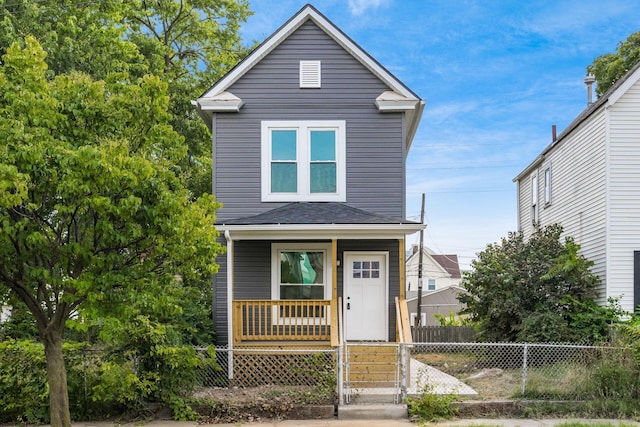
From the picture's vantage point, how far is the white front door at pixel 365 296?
12.8 m

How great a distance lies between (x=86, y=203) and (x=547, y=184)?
15.9 metres

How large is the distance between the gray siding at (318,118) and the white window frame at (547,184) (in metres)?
7.58

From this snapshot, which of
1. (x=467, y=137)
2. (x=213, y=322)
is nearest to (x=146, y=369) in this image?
(x=213, y=322)

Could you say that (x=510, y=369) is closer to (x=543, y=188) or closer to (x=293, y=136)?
(x=293, y=136)

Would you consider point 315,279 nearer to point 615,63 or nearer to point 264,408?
point 264,408

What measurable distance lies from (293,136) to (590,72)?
19.2 metres

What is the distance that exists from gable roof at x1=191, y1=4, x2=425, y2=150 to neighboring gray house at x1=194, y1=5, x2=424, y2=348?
0.02m

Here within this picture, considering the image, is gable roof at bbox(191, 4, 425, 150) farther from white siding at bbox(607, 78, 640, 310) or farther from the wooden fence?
the wooden fence

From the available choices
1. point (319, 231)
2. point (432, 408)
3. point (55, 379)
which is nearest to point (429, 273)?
point (319, 231)

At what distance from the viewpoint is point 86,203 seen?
252 inches

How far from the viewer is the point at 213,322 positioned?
1278 centimetres

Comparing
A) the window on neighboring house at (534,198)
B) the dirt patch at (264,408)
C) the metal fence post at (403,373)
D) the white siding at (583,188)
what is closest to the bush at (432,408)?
the metal fence post at (403,373)

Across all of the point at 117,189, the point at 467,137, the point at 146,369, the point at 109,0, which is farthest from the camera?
the point at 467,137

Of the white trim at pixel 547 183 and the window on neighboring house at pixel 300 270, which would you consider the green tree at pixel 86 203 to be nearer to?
the window on neighboring house at pixel 300 270
